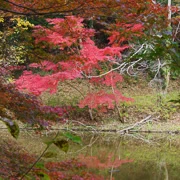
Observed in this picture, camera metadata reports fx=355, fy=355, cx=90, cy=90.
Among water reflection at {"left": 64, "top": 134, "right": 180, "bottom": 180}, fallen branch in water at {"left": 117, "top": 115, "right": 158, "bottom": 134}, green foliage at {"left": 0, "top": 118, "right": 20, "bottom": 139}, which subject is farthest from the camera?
fallen branch in water at {"left": 117, "top": 115, "right": 158, "bottom": 134}

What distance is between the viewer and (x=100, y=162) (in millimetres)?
6555

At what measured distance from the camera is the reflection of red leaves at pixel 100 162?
6.27 meters

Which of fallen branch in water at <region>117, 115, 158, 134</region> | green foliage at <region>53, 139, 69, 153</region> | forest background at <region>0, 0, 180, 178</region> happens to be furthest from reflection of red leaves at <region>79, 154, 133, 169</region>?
green foliage at <region>53, 139, 69, 153</region>

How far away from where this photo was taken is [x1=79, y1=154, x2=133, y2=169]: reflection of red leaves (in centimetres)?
627

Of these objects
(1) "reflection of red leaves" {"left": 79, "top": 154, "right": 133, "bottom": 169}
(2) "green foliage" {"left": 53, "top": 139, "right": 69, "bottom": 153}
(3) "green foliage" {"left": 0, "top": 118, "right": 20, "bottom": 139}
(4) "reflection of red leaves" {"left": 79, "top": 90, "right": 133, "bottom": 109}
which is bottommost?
(4) "reflection of red leaves" {"left": 79, "top": 90, "right": 133, "bottom": 109}

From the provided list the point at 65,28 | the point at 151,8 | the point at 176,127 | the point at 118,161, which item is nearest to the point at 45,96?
the point at 176,127

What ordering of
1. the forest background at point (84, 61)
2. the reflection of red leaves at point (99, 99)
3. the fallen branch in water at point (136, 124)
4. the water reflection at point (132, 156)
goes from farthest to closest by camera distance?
the fallen branch in water at point (136, 124)
the reflection of red leaves at point (99, 99)
the water reflection at point (132, 156)
the forest background at point (84, 61)

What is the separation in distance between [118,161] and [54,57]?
315cm

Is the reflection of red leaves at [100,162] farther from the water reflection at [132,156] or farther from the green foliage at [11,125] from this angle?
the green foliage at [11,125]

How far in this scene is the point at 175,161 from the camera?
21.8ft

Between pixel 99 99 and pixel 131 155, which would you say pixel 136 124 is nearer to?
pixel 99 99

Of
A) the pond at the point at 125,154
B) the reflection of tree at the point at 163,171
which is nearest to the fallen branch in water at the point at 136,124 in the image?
the pond at the point at 125,154

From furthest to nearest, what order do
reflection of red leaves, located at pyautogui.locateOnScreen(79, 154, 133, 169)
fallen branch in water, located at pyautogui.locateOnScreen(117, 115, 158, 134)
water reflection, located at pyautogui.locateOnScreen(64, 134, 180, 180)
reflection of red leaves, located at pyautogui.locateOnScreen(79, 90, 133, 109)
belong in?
1. fallen branch in water, located at pyautogui.locateOnScreen(117, 115, 158, 134)
2. reflection of red leaves, located at pyautogui.locateOnScreen(79, 90, 133, 109)
3. reflection of red leaves, located at pyautogui.locateOnScreen(79, 154, 133, 169)
4. water reflection, located at pyautogui.locateOnScreen(64, 134, 180, 180)

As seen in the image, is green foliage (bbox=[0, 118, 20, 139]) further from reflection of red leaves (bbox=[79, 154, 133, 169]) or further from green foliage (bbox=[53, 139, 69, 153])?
reflection of red leaves (bbox=[79, 154, 133, 169])
